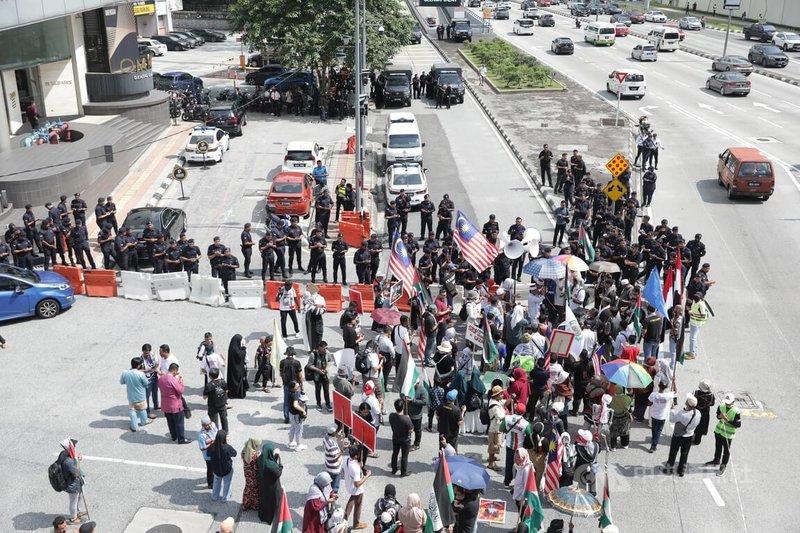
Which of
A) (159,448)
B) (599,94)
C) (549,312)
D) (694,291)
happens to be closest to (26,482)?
(159,448)

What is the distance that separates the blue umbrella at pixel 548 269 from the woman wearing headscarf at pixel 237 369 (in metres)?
6.85

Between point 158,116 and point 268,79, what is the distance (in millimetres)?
9094

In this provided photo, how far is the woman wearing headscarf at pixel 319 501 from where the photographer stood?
37.4 ft

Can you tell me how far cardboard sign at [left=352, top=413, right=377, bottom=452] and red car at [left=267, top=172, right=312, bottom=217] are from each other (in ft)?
51.1

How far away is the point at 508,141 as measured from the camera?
38.3m

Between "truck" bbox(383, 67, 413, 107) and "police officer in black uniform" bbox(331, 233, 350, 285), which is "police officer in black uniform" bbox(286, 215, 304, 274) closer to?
"police officer in black uniform" bbox(331, 233, 350, 285)

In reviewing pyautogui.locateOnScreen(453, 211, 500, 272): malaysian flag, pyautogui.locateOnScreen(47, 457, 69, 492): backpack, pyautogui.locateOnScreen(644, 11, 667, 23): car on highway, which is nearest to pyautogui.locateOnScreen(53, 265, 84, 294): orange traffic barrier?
pyautogui.locateOnScreen(453, 211, 500, 272): malaysian flag

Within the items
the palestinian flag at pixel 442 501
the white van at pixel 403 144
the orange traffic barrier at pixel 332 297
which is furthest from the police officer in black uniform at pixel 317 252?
the white van at pixel 403 144

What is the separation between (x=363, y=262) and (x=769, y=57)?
44226mm

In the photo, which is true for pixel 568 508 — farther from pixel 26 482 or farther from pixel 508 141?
pixel 508 141

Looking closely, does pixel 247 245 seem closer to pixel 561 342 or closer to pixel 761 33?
pixel 561 342

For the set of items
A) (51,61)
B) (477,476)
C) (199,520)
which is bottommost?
(199,520)

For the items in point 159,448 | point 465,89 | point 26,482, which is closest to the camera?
point 26,482

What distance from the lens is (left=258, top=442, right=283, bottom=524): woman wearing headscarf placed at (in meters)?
12.0
